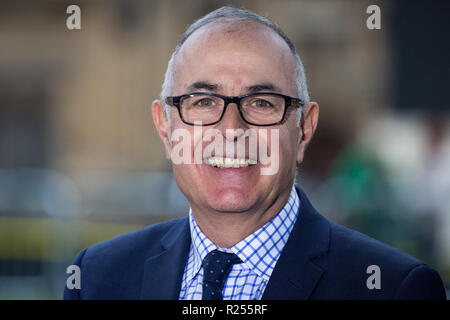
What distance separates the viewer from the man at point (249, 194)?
230cm

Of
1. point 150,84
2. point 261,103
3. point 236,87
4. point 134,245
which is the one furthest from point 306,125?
point 150,84

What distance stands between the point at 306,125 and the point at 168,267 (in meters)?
0.82

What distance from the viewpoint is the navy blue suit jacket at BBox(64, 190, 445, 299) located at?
2254 mm

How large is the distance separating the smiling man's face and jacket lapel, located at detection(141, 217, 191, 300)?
24 centimetres

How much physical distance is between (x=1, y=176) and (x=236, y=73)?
7753 mm

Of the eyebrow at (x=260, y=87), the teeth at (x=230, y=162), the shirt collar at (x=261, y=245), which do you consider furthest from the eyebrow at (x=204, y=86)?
the shirt collar at (x=261, y=245)

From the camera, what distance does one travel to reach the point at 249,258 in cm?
238

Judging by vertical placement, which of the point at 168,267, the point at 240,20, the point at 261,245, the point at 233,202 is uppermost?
the point at 240,20

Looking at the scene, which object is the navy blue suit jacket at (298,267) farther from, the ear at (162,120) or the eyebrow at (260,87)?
the eyebrow at (260,87)

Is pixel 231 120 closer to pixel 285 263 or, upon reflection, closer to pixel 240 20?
pixel 240 20
